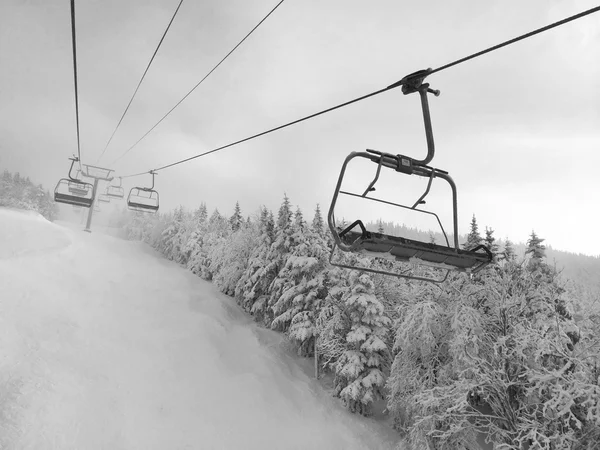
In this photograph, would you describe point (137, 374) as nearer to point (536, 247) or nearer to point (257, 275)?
point (257, 275)

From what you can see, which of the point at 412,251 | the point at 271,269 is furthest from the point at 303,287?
the point at 412,251

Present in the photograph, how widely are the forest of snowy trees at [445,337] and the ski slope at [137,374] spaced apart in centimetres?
306

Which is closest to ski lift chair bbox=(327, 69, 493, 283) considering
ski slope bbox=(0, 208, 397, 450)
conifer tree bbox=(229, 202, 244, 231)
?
ski slope bbox=(0, 208, 397, 450)

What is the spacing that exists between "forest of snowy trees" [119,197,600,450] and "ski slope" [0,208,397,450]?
306cm

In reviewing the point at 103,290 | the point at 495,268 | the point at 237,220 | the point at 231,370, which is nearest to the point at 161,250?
the point at 237,220

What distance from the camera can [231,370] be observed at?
2567cm

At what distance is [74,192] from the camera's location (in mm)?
20188

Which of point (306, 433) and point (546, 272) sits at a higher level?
point (546, 272)

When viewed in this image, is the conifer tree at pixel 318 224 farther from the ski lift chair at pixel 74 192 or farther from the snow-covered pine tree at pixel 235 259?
the ski lift chair at pixel 74 192

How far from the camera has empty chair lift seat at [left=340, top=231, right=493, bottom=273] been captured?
367cm

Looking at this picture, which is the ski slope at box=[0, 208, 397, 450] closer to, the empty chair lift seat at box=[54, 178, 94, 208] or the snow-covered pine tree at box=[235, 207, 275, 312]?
the snow-covered pine tree at box=[235, 207, 275, 312]

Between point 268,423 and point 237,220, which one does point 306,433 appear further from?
point 237,220

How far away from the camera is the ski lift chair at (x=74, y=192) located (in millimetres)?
18203

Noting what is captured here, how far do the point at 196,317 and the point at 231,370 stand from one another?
26.9 feet
